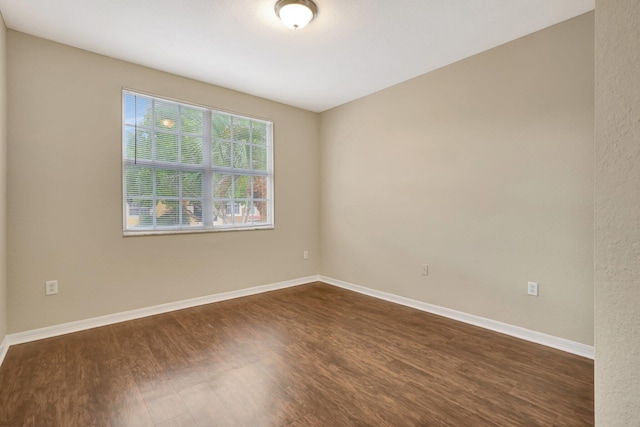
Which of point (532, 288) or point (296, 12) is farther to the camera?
point (532, 288)

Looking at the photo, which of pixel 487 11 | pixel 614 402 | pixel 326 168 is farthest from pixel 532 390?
pixel 326 168

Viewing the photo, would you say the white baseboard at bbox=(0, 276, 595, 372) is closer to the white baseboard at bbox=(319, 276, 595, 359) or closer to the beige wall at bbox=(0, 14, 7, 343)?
the white baseboard at bbox=(319, 276, 595, 359)

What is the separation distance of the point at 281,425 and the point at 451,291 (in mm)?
2185

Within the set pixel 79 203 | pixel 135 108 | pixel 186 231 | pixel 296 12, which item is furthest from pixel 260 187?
pixel 296 12

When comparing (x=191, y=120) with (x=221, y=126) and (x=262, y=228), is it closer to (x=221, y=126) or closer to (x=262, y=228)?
(x=221, y=126)

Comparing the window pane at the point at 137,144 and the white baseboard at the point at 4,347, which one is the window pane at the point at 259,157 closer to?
the window pane at the point at 137,144

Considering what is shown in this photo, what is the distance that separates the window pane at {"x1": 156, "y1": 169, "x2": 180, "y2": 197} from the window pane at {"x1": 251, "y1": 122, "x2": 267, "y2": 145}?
114cm

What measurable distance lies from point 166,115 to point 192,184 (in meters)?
0.79

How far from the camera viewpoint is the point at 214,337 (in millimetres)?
2578

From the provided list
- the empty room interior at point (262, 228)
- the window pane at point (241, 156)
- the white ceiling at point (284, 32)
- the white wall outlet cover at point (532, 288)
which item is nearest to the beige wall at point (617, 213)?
the empty room interior at point (262, 228)

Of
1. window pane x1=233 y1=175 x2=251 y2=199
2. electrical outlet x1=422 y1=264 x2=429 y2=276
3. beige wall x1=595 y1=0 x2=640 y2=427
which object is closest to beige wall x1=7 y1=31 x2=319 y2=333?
window pane x1=233 y1=175 x2=251 y2=199

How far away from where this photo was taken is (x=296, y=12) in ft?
6.93

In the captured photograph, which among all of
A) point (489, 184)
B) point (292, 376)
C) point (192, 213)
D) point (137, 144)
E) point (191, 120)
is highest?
point (191, 120)

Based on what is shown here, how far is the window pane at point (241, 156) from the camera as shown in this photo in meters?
3.82
